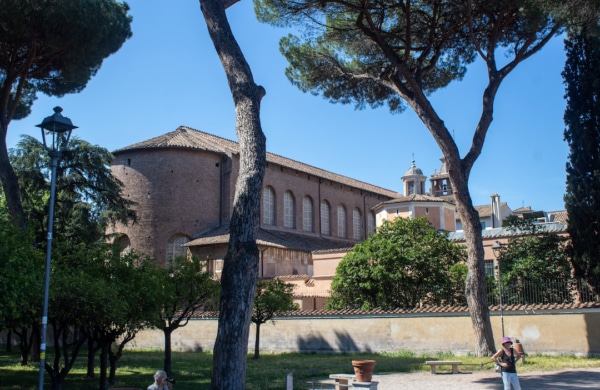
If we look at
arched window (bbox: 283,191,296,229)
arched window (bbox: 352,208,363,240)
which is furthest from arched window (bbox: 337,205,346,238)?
arched window (bbox: 283,191,296,229)

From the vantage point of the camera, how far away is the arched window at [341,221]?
159 feet

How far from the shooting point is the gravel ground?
1255 centimetres

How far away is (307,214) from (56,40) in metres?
28.9

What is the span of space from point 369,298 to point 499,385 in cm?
1357

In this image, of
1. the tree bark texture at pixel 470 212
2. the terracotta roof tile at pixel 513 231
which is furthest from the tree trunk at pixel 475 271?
the terracotta roof tile at pixel 513 231

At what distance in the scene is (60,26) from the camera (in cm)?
1784

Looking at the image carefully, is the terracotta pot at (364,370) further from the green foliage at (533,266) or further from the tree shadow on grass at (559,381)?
the green foliage at (533,266)

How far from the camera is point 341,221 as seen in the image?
160 feet

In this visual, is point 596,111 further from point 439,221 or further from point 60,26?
point 439,221

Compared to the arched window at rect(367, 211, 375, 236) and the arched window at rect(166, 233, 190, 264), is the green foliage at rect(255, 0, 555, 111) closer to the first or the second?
the arched window at rect(166, 233, 190, 264)

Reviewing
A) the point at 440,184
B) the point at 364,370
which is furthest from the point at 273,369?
the point at 440,184

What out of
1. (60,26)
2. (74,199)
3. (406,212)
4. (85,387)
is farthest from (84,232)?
(406,212)

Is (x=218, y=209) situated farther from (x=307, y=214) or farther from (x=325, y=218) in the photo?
(x=325, y=218)

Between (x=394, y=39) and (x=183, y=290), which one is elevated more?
(x=394, y=39)
